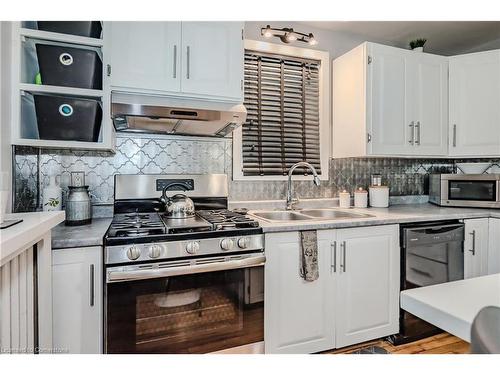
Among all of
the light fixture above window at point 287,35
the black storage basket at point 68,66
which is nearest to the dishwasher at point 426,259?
the light fixture above window at point 287,35

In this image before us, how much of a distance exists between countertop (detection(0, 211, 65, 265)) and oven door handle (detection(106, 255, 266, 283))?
0.38m

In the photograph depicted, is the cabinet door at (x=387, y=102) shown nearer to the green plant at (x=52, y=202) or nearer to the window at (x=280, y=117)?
the window at (x=280, y=117)

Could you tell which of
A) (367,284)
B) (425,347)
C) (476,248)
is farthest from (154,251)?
(476,248)

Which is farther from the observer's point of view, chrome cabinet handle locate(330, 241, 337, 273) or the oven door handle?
chrome cabinet handle locate(330, 241, 337, 273)

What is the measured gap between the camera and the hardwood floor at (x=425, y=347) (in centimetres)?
199

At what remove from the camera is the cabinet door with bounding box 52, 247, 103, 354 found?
1.40 meters

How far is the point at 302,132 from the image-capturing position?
262 centimetres

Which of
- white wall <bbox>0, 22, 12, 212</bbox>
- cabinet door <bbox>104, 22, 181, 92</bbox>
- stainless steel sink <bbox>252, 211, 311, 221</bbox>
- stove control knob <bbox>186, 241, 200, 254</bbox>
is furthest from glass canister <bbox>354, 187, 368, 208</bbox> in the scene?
white wall <bbox>0, 22, 12, 212</bbox>

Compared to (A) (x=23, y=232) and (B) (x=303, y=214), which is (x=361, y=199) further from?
(A) (x=23, y=232)

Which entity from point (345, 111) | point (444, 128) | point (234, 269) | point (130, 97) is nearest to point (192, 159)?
point (130, 97)

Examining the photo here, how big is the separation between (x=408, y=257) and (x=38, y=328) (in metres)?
2.11

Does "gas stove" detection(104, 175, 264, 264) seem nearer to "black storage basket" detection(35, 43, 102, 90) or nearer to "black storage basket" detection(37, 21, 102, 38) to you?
"black storage basket" detection(35, 43, 102, 90)

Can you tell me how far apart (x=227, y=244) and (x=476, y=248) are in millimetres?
1948

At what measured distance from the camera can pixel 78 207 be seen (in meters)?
1.76
